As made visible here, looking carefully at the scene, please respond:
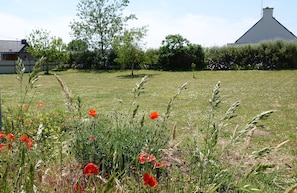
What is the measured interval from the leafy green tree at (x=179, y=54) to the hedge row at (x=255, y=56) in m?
1.00

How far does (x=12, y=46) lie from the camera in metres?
38.6

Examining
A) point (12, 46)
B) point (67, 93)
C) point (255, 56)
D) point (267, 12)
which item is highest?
point (267, 12)

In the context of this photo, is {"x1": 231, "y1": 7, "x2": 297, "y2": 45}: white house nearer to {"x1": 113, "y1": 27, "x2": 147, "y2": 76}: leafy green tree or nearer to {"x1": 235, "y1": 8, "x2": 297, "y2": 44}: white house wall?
{"x1": 235, "y1": 8, "x2": 297, "y2": 44}: white house wall

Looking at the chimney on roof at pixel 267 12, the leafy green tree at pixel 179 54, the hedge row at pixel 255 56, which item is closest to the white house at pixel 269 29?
the chimney on roof at pixel 267 12

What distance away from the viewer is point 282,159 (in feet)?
13.2

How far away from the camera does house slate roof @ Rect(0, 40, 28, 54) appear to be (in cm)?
3784

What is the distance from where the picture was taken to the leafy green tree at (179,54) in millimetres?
25250

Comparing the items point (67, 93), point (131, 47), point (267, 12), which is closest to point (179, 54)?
point (131, 47)

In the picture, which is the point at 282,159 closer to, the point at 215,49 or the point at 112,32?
the point at 215,49

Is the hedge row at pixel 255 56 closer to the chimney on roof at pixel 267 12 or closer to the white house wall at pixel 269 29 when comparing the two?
the white house wall at pixel 269 29

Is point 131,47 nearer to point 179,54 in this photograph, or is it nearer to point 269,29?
point 179,54

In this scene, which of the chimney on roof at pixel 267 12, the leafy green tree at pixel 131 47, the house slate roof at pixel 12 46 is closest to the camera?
the leafy green tree at pixel 131 47

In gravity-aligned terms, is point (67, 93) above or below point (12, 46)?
below

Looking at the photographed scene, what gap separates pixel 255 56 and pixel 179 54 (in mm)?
6703
